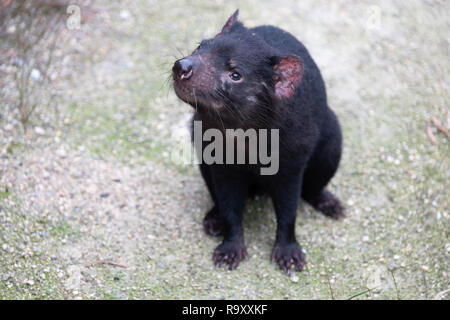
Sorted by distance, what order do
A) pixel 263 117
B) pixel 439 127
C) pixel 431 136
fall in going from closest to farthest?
pixel 263 117
pixel 431 136
pixel 439 127

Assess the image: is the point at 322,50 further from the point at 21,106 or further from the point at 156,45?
the point at 21,106

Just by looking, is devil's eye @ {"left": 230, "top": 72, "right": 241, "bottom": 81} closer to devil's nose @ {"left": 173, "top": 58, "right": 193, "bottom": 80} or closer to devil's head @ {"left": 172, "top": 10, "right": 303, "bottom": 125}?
devil's head @ {"left": 172, "top": 10, "right": 303, "bottom": 125}

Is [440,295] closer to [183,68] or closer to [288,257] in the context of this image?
[288,257]

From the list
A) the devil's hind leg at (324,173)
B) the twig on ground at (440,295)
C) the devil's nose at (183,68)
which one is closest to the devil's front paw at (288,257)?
the devil's hind leg at (324,173)

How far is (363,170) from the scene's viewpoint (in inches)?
228

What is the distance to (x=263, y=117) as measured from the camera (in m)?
4.08

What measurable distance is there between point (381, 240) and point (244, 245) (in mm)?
1302

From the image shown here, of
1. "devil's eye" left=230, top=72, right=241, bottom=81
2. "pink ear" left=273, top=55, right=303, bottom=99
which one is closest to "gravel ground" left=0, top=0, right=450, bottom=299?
"pink ear" left=273, top=55, right=303, bottom=99

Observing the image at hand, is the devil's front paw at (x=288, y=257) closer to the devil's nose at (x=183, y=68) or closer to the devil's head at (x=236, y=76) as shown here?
the devil's head at (x=236, y=76)

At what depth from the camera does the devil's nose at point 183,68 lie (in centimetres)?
366

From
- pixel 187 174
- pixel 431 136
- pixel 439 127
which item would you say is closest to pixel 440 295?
pixel 431 136

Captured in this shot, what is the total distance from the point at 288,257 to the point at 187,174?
1459 mm

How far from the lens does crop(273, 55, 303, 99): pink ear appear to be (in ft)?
12.7
